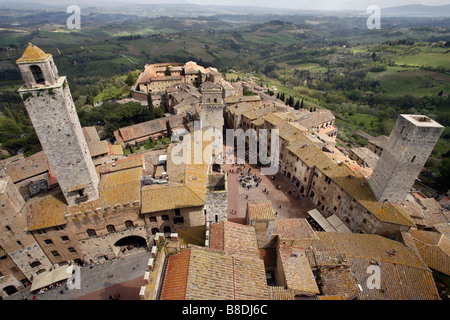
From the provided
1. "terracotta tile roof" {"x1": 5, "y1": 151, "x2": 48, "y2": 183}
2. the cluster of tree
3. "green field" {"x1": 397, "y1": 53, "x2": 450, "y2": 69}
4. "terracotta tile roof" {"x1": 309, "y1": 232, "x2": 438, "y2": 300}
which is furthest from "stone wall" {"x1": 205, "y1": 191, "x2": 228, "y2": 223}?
"green field" {"x1": 397, "y1": 53, "x2": 450, "y2": 69}

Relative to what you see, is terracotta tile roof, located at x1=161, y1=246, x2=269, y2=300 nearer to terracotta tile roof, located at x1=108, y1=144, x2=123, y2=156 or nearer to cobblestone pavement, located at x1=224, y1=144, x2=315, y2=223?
cobblestone pavement, located at x1=224, y1=144, x2=315, y2=223

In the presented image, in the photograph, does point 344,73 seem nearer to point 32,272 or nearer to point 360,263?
point 360,263

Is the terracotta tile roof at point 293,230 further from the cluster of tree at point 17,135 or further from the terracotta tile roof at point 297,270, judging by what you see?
the cluster of tree at point 17,135

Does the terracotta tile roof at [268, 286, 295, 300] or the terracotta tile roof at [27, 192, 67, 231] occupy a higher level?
the terracotta tile roof at [27, 192, 67, 231]

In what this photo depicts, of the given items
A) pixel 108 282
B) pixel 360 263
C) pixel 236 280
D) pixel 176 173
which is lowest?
pixel 108 282

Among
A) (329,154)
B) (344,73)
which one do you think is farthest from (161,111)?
(344,73)

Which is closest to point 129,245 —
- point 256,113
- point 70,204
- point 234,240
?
point 70,204

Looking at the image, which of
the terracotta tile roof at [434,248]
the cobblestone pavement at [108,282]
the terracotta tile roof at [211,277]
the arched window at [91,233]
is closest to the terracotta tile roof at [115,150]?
the arched window at [91,233]
